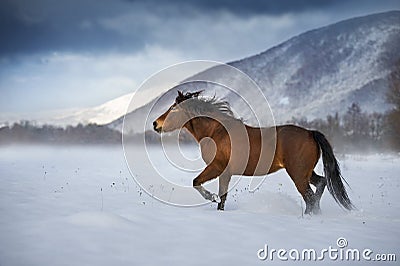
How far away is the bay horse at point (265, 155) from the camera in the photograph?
6598mm

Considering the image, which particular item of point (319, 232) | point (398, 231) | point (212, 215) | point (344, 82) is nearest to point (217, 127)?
point (212, 215)

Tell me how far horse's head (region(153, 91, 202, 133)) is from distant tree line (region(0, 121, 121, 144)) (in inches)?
837

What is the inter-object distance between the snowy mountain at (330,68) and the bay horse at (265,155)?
7866cm

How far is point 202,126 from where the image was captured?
286 inches

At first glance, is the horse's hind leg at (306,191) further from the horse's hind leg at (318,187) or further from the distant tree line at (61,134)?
the distant tree line at (61,134)

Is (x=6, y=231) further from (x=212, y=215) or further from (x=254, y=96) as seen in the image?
(x=254, y=96)

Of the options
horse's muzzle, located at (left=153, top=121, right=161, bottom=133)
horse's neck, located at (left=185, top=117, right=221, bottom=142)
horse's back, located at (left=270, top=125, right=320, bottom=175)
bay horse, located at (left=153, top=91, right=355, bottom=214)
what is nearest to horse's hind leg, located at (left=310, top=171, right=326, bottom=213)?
bay horse, located at (left=153, top=91, right=355, bottom=214)

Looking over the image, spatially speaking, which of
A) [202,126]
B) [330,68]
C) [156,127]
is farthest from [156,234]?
[330,68]

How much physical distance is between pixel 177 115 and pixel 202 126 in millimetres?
612

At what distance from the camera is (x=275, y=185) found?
1187 cm

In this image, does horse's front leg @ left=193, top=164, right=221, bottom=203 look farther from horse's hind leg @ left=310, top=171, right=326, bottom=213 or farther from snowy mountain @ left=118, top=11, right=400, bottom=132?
snowy mountain @ left=118, top=11, right=400, bottom=132

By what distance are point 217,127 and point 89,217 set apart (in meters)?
3.39

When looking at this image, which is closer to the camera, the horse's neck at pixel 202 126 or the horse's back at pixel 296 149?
the horse's back at pixel 296 149

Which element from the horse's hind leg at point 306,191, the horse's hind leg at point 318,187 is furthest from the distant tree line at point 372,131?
the horse's hind leg at point 306,191
